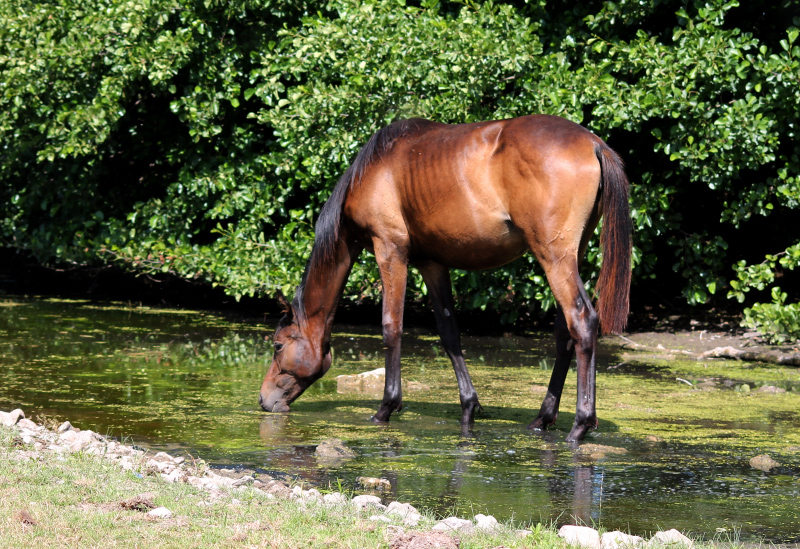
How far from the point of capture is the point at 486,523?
3.97m

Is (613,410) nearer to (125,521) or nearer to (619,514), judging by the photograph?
(619,514)

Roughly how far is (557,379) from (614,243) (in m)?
1.05

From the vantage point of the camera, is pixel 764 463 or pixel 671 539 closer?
pixel 671 539

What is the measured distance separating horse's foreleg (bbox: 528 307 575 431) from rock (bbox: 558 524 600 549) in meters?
2.55

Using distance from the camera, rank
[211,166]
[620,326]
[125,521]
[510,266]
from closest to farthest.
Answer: [125,521] → [620,326] → [510,266] → [211,166]

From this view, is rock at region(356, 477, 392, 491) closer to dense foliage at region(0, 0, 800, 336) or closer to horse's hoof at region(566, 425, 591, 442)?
horse's hoof at region(566, 425, 591, 442)

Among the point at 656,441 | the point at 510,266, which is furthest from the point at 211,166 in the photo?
the point at 656,441

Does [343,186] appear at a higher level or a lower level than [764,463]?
higher

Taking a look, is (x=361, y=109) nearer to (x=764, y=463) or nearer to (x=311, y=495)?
(x=764, y=463)

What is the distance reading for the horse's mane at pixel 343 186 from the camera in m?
6.84

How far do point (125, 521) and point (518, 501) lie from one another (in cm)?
189

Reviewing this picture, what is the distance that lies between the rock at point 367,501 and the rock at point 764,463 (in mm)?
2341

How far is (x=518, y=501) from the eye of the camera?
454 centimetres

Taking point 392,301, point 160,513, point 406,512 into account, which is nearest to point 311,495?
point 406,512
